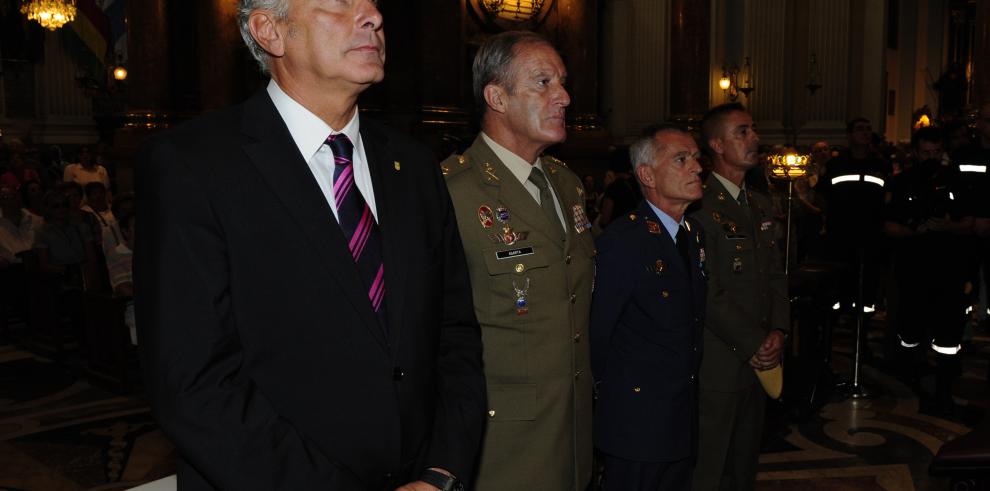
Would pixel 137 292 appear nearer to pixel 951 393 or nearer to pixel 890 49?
pixel 951 393

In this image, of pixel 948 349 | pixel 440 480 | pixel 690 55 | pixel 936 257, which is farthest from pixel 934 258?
pixel 690 55

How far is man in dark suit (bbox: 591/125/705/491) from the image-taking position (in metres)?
2.92

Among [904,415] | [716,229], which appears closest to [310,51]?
[716,229]

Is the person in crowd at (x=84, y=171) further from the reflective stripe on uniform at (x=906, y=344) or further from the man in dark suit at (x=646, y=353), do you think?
the man in dark suit at (x=646, y=353)

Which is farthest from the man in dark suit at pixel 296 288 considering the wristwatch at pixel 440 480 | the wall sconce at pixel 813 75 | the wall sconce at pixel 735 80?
the wall sconce at pixel 735 80

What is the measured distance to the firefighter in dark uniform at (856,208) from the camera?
6.11m

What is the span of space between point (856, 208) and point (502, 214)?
447 centimetres

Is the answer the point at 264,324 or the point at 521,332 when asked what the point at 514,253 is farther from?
the point at 264,324

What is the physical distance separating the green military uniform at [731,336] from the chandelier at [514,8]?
830cm

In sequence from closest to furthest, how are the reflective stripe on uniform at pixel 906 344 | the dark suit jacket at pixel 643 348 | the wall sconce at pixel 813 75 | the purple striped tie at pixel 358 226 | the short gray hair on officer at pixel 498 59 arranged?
the purple striped tie at pixel 358 226 → the short gray hair on officer at pixel 498 59 → the dark suit jacket at pixel 643 348 → the reflective stripe on uniform at pixel 906 344 → the wall sconce at pixel 813 75

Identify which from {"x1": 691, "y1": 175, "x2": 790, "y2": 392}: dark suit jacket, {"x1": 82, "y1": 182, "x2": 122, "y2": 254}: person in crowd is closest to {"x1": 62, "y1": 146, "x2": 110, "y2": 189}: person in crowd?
{"x1": 82, "y1": 182, "x2": 122, "y2": 254}: person in crowd

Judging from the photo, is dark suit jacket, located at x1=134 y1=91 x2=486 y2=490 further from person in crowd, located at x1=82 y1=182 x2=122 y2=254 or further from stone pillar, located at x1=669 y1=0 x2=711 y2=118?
stone pillar, located at x1=669 y1=0 x2=711 y2=118

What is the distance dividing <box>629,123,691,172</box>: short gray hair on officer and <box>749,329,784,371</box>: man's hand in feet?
3.07

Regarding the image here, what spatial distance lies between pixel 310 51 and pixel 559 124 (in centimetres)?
102
